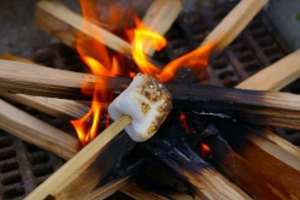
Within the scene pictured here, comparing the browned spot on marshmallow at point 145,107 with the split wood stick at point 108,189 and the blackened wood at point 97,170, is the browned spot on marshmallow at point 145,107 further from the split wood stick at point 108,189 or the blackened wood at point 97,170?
the split wood stick at point 108,189

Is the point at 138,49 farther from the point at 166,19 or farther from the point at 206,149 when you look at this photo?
the point at 206,149

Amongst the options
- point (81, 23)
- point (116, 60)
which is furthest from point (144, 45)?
point (81, 23)

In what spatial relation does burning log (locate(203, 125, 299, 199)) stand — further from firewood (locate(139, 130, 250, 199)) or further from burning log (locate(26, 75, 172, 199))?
burning log (locate(26, 75, 172, 199))

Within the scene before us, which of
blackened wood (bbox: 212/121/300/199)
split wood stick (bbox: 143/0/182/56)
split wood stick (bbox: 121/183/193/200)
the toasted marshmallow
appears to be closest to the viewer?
the toasted marshmallow

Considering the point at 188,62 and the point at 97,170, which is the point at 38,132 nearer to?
the point at 97,170

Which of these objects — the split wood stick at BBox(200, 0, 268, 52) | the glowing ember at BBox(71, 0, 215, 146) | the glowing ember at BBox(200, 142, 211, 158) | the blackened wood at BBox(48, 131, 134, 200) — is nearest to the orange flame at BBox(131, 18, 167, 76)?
the glowing ember at BBox(71, 0, 215, 146)
